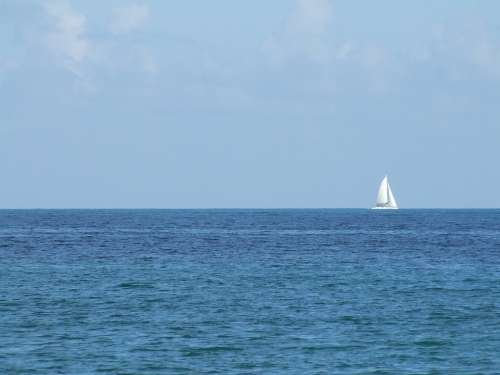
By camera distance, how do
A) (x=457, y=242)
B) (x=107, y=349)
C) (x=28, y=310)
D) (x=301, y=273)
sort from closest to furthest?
1. (x=107, y=349)
2. (x=28, y=310)
3. (x=301, y=273)
4. (x=457, y=242)

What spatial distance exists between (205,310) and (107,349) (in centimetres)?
1038

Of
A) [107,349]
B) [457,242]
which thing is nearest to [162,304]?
[107,349]

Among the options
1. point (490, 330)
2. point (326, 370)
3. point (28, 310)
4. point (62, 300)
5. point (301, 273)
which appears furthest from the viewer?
point (301, 273)

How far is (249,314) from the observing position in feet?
150

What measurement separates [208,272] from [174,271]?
241cm

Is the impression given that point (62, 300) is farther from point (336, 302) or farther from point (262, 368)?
point (262, 368)

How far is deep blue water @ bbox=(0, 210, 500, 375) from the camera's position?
35312 mm

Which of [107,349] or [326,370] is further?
[107,349]

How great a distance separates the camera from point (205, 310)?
4691 cm

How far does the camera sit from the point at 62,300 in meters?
50.2

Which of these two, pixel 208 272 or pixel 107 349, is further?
pixel 208 272

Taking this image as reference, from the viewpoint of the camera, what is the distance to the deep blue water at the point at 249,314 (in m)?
35.3

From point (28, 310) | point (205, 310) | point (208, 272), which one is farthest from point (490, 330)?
point (208, 272)

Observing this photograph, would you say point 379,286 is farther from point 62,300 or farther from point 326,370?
point 326,370
